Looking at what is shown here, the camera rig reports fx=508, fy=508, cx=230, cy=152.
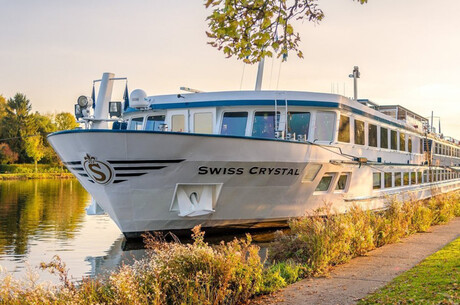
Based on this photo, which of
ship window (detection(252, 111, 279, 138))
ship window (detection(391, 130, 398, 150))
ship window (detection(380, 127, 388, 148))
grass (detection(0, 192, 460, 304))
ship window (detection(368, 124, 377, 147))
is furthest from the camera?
ship window (detection(391, 130, 398, 150))

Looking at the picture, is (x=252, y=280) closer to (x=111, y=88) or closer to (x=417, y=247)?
(x=417, y=247)

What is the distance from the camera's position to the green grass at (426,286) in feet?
21.8

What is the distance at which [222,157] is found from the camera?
41.9 ft

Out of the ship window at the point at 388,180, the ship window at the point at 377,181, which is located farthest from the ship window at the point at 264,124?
the ship window at the point at 388,180

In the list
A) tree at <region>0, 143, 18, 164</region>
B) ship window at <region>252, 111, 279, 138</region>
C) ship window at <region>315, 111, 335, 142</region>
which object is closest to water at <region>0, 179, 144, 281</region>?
ship window at <region>252, 111, 279, 138</region>

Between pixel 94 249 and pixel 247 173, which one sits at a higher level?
pixel 247 173

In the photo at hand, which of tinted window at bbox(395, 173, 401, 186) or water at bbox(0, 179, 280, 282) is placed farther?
tinted window at bbox(395, 173, 401, 186)

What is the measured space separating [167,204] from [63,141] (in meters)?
3.08

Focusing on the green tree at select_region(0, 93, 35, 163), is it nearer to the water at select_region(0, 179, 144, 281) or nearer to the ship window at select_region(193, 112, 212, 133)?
the water at select_region(0, 179, 144, 281)

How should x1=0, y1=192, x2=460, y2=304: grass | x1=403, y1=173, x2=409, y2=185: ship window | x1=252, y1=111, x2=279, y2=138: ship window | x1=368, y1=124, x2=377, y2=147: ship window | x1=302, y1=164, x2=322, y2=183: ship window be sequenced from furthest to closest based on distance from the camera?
x1=403, y1=173, x2=409, y2=185: ship window
x1=368, y1=124, x2=377, y2=147: ship window
x1=252, y1=111, x2=279, y2=138: ship window
x1=302, y1=164, x2=322, y2=183: ship window
x1=0, y1=192, x2=460, y2=304: grass

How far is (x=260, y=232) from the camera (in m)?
15.8

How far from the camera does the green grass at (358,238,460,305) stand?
6648mm

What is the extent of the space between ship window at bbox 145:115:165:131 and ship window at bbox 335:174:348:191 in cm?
603

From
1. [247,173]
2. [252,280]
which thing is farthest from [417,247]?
[252,280]
